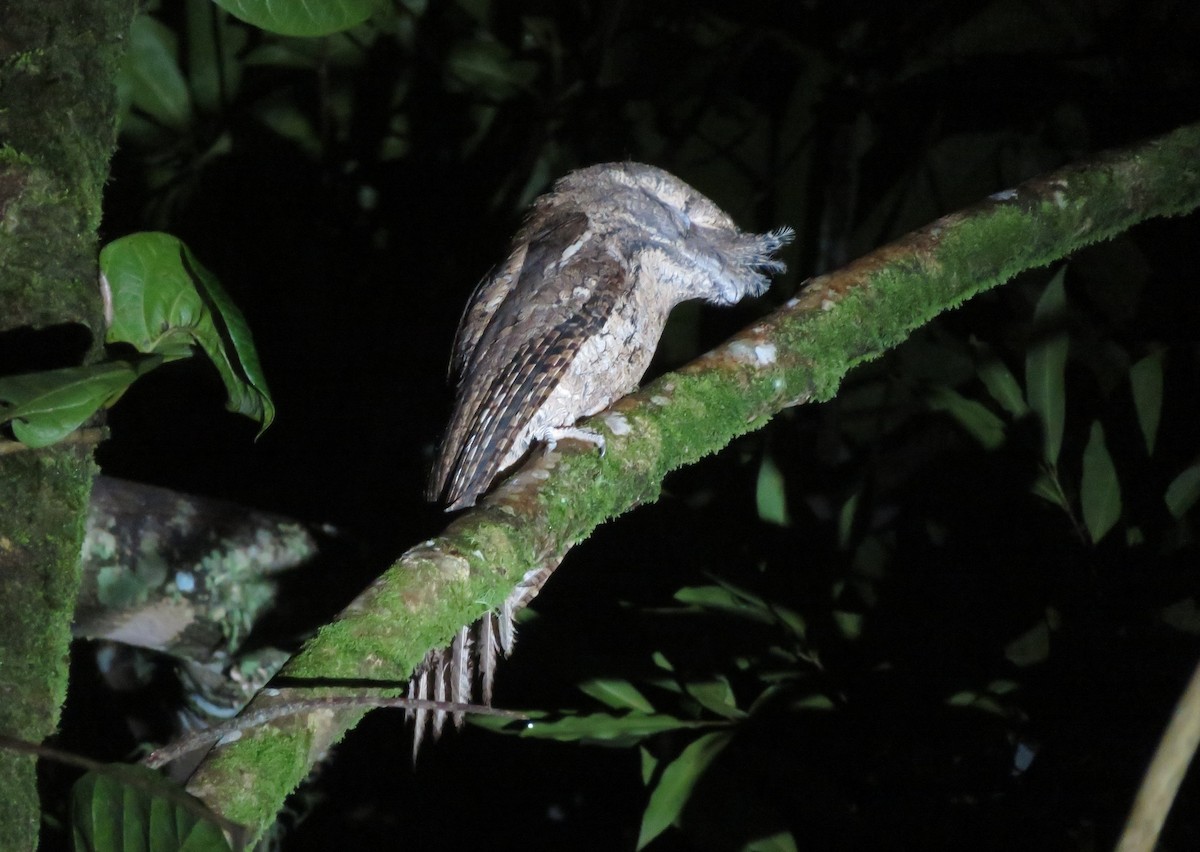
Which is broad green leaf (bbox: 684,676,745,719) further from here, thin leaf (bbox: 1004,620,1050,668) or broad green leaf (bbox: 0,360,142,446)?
broad green leaf (bbox: 0,360,142,446)

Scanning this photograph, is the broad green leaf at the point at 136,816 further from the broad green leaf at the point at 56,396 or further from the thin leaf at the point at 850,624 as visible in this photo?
the thin leaf at the point at 850,624

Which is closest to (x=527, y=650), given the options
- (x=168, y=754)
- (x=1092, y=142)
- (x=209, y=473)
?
(x=209, y=473)

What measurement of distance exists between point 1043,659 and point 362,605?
157 cm

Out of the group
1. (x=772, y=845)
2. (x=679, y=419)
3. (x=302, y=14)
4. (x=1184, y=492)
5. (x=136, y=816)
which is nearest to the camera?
(x=136, y=816)

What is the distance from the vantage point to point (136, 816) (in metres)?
0.67

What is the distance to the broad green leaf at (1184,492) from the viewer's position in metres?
1.92

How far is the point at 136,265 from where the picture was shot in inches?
41.4

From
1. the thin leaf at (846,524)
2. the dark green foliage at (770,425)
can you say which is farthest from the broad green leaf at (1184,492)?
the thin leaf at (846,524)

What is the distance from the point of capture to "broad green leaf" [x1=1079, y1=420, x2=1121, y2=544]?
6.47ft

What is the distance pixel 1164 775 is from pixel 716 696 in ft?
4.85

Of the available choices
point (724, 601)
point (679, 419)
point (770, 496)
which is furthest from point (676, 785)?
point (679, 419)

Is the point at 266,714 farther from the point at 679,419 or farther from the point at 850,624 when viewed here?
the point at 850,624

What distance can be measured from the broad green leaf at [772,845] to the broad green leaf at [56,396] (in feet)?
4.58

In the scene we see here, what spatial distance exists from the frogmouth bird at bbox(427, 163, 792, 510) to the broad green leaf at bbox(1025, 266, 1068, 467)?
0.60 m
